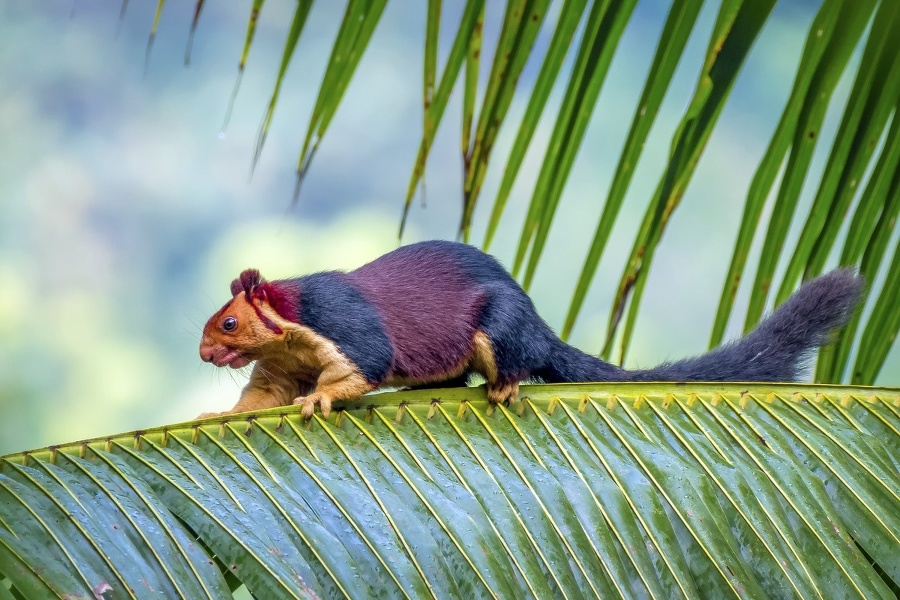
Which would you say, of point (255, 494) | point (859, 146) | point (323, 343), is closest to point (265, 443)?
point (255, 494)

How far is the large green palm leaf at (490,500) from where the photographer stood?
1.27 meters

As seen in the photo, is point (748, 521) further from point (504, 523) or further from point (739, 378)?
point (739, 378)

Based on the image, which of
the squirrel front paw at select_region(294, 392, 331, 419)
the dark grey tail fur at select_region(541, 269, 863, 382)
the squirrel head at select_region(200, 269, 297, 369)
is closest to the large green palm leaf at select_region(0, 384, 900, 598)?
the squirrel front paw at select_region(294, 392, 331, 419)

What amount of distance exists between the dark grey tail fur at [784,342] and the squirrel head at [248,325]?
2.36 feet

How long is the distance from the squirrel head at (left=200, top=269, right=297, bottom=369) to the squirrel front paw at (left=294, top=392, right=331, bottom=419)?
1.12 feet

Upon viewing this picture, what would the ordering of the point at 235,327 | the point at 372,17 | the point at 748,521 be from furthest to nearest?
the point at 235,327 → the point at 372,17 → the point at 748,521

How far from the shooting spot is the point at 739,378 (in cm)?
201

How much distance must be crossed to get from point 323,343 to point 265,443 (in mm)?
549

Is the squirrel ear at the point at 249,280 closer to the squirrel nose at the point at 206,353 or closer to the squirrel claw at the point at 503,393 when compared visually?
the squirrel nose at the point at 206,353

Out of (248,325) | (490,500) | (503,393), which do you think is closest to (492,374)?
(503,393)

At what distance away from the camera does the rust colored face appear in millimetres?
2100

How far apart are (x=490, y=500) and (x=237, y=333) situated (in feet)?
2.74

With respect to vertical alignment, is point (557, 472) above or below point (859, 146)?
below

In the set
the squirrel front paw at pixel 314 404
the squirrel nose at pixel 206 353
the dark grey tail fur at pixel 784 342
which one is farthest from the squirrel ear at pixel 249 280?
the dark grey tail fur at pixel 784 342
